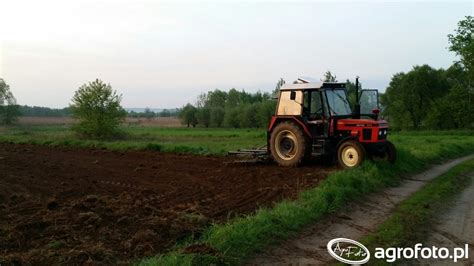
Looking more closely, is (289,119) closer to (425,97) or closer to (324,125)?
(324,125)

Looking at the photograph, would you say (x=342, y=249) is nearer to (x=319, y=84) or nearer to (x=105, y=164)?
(x=319, y=84)

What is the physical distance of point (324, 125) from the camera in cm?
1337

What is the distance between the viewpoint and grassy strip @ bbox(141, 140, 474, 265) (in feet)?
18.6

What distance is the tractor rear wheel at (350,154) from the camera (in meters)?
12.3

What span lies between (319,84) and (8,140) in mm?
23215

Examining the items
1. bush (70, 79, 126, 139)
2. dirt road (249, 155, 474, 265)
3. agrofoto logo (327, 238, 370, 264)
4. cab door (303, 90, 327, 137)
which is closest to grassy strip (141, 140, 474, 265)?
dirt road (249, 155, 474, 265)

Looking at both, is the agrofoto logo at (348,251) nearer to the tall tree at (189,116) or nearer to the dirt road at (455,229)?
the dirt road at (455,229)

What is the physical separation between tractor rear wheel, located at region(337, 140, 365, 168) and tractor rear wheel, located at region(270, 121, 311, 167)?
1077 mm

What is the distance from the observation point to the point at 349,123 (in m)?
13.0

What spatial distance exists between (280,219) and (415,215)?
8.86 ft

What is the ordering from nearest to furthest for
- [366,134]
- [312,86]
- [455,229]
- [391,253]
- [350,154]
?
[391,253], [455,229], [350,154], [366,134], [312,86]

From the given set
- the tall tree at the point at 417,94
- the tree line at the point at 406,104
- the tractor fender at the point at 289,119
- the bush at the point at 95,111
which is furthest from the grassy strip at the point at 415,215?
the tall tree at the point at 417,94

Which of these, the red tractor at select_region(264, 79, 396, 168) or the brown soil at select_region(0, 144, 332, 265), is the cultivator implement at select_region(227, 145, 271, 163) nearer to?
the brown soil at select_region(0, 144, 332, 265)

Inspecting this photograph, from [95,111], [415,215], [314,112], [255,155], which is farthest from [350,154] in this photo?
[95,111]
